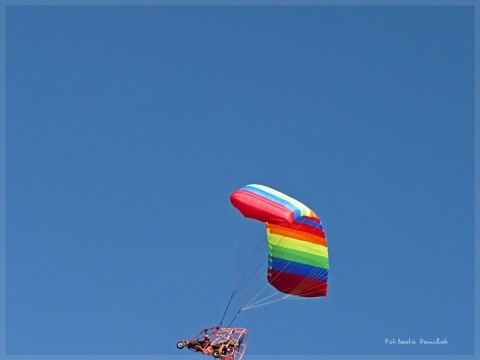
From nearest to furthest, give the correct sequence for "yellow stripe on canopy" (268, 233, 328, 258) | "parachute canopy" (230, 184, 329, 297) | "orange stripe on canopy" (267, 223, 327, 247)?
1. "parachute canopy" (230, 184, 329, 297)
2. "orange stripe on canopy" (267, 223, 327, 247)
3. "yellow stripe on canopy" (268, 233, 328, 258)

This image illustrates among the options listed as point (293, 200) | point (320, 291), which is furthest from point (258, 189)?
point (320, 291)

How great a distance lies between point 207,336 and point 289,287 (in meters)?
4.44

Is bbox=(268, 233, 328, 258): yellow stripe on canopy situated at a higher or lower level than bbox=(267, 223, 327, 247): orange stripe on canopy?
lower

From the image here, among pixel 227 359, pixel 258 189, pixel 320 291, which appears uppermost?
pixel 258 189

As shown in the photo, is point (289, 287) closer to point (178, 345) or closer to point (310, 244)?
point (310, 244)

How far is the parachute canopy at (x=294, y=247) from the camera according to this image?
1533 inches

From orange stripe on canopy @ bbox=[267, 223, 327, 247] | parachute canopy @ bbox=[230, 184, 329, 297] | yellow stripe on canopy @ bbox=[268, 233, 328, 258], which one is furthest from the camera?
yellow stripe on canopy @ bbox=[268, 233, 328, 258]

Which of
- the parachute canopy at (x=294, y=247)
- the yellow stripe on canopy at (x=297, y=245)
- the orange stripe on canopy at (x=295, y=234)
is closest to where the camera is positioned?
the parachute canopy at (x=294, y=247)

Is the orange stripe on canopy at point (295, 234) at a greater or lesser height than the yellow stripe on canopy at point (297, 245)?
greater

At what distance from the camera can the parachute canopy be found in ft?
128

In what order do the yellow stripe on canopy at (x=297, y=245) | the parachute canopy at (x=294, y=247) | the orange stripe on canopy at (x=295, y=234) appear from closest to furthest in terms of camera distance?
the parachute canopy at (x=294, y=247), the orange stripe on canopy at (x=295, y=234), the yellow stripe on canopy at (x=297, y=245)

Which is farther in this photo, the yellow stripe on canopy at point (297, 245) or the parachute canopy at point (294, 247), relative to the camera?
the yellow stripe on canopy at point (297, 245)

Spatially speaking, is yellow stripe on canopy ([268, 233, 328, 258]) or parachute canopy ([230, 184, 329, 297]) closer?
parachute canopy ([230, 184, 329, 297])

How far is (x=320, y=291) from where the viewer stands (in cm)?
4009
